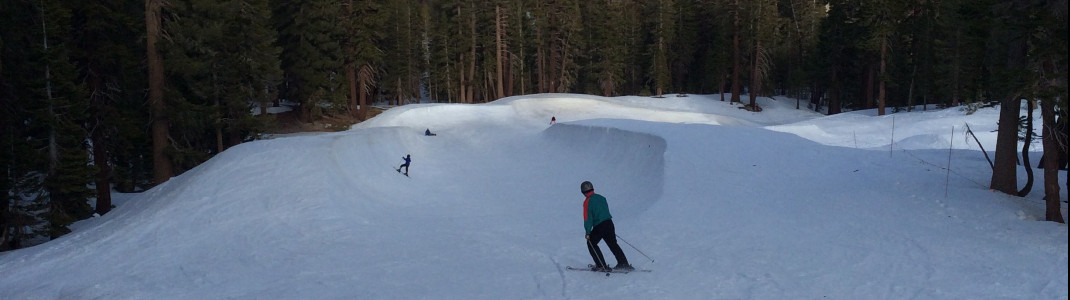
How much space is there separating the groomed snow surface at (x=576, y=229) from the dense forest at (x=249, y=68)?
3003 millimetres

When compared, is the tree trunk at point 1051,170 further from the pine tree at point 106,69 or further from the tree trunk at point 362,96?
the tree trunk at point 362,96

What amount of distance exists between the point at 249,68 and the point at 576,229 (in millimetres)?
21165

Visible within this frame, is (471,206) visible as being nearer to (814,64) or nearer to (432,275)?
(432,275)

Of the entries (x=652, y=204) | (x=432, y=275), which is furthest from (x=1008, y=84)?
(x=432, y=275)

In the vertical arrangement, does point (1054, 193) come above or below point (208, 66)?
below

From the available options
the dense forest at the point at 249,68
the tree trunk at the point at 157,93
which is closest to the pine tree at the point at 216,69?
the dense forest at the point at 249,68

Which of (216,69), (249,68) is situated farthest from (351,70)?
(216,69)

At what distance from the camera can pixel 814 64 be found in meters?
55.9

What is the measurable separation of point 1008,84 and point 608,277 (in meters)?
8.34

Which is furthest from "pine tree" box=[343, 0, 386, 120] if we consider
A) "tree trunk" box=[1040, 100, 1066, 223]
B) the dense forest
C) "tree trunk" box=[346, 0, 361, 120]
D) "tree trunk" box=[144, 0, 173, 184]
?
"tree trunk" box=[1040, 100, 1066, 223]

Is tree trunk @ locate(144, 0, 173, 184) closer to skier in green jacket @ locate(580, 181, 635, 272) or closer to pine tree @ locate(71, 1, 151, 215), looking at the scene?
pine tree @ locate(71, 1, 151, 215)

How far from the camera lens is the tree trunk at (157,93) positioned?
2153cm

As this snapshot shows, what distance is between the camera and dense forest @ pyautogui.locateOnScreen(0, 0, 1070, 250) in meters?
12.5

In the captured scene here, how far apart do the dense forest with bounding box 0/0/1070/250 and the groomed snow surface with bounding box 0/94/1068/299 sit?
3.00 m
